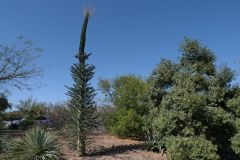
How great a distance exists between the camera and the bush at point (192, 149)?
45.8 ft

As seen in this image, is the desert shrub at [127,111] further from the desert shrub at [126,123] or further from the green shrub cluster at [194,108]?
the green shrub cluster at [194,108]

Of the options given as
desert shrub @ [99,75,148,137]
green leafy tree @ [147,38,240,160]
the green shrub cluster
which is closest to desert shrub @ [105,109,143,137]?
desert shrub @ [99,75,148,137]

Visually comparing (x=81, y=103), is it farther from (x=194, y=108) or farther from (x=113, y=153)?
(x=194, y=108)

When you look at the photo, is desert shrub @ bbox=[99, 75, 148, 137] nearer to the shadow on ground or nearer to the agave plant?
the shadow on ground

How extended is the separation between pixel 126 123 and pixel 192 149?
7.18 metres

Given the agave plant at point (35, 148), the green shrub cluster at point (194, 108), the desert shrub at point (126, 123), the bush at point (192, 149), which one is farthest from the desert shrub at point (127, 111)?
the agave plant at point (35, 148)

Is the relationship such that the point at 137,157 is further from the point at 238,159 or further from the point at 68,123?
the point at 238,159

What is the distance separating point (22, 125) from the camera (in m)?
27.6

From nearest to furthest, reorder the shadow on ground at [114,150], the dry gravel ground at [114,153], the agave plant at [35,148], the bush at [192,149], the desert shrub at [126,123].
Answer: the agave plant at [35,148] < the bush at [192,149] < the dry gravel ground at [114,153] < the shadow on ground at [114,150] < the desert shrub at [126,123]

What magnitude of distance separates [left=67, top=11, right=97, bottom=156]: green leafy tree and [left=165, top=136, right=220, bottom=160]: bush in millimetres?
3389

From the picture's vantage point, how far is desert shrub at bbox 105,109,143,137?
68.4 ft

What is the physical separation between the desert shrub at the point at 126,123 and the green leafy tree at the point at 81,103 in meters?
6.40

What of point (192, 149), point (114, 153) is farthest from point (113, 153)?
point (192, 149)

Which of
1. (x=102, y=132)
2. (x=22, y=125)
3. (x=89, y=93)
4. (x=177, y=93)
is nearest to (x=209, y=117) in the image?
(x=177, y=93)
